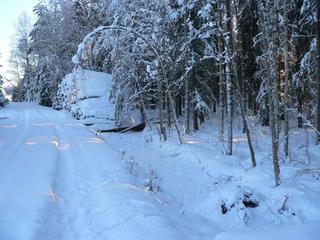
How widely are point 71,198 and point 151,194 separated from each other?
1.99 metres

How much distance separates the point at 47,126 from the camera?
800 inches

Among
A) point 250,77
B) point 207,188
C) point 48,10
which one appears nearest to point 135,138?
point 250,77

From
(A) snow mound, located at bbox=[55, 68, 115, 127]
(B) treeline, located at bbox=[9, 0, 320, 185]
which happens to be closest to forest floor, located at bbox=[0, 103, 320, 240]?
(B) treeline, located at bbox=[9, 0, 320, 185]

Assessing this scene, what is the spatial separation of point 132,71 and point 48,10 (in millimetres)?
23640

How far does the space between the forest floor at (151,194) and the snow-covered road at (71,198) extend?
0.02 metres

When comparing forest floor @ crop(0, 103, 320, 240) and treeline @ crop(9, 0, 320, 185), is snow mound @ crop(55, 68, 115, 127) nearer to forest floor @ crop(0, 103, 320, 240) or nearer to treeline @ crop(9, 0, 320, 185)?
treeline @ crop(9, 0, 320, 185)

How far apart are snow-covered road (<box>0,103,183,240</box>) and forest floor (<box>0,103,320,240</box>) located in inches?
0.7

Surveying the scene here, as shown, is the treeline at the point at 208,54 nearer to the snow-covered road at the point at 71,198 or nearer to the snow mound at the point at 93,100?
the snow mound at the point at 93,100

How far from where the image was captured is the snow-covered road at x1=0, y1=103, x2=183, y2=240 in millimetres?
6902

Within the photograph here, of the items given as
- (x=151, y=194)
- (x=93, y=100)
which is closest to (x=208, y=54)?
(x=93, y=100)

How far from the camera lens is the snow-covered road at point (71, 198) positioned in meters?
6.90

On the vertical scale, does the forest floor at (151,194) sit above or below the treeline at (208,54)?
below

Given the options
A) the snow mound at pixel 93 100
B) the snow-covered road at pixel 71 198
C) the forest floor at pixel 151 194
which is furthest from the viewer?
the snow mound at pixel 93 100

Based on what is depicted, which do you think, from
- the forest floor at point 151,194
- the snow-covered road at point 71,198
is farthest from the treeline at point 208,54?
the snow-covered road at point 71,198
